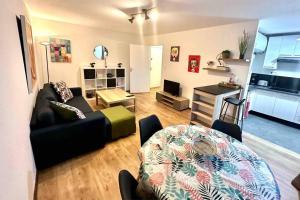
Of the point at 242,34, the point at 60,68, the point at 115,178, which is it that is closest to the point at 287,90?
the point at 242,34

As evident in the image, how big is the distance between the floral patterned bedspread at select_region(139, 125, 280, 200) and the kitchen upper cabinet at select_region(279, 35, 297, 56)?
3686 mm

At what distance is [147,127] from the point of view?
1849 millimetres

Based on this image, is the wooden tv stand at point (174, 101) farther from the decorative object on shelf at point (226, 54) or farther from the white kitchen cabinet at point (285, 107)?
the white kitchen cabinet at point (285, 107)

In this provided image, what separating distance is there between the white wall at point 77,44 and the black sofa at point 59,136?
254 cm

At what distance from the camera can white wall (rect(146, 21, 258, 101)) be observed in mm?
3308

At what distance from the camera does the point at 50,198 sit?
1.70m

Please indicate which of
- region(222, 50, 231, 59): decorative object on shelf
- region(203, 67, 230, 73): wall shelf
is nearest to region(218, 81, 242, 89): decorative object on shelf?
region(203, 67, 230, 73): wall shelf

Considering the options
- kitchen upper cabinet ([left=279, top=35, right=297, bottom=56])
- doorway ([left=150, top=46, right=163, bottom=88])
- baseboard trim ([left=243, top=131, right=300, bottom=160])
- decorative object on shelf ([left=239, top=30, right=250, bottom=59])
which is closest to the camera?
baseboard trim ([left=243, top=131, right=300, bottom=160])

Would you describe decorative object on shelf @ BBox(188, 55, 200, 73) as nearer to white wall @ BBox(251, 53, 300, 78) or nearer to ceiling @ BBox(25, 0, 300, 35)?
ceiling @ BBox(25, 0, 300, 35)

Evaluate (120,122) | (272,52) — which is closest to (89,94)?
(120,122)

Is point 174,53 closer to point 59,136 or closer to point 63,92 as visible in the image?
point 63,92

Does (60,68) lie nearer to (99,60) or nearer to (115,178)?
(99,60)

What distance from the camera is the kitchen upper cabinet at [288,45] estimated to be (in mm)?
3683

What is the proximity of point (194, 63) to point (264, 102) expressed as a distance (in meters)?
2.08
